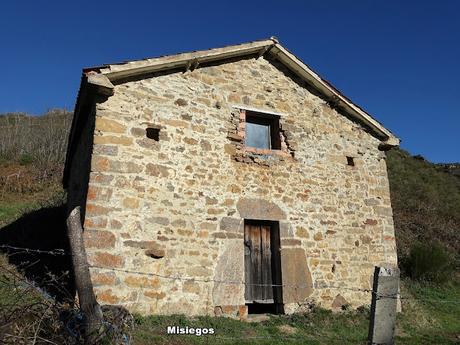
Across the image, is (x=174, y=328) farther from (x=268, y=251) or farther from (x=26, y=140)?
(x=26, y=140)

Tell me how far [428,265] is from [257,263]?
23.6 ft

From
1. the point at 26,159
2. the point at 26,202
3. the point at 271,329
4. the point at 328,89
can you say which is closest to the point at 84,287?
the point at 271,329

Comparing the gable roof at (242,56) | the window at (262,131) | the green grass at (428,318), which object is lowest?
the green grass at (428,318)

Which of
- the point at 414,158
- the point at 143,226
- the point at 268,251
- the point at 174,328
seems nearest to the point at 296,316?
the point at 268,251

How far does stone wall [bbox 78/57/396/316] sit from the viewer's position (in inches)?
260

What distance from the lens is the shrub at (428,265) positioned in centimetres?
1217

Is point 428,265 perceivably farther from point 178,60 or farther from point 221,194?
point 178,60

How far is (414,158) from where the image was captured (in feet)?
97.8

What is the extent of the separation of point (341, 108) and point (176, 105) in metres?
4.21

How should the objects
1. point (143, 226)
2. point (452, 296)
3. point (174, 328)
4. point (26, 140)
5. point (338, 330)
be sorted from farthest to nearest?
point (26, 140), point (452, 296), point (338, 330), point (143, 226), point (174, 328)

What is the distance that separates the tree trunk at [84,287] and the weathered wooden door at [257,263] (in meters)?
4.10

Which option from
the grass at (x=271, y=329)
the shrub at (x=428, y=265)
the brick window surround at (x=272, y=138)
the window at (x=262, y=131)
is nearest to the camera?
the grass at (x=271, y=329)

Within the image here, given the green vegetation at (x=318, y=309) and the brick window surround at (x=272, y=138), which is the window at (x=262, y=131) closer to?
the brick window surround at (x=272, y=138)

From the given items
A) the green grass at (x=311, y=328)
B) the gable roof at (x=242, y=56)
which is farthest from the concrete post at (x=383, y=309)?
the gable roof at (x=242, y=56)
